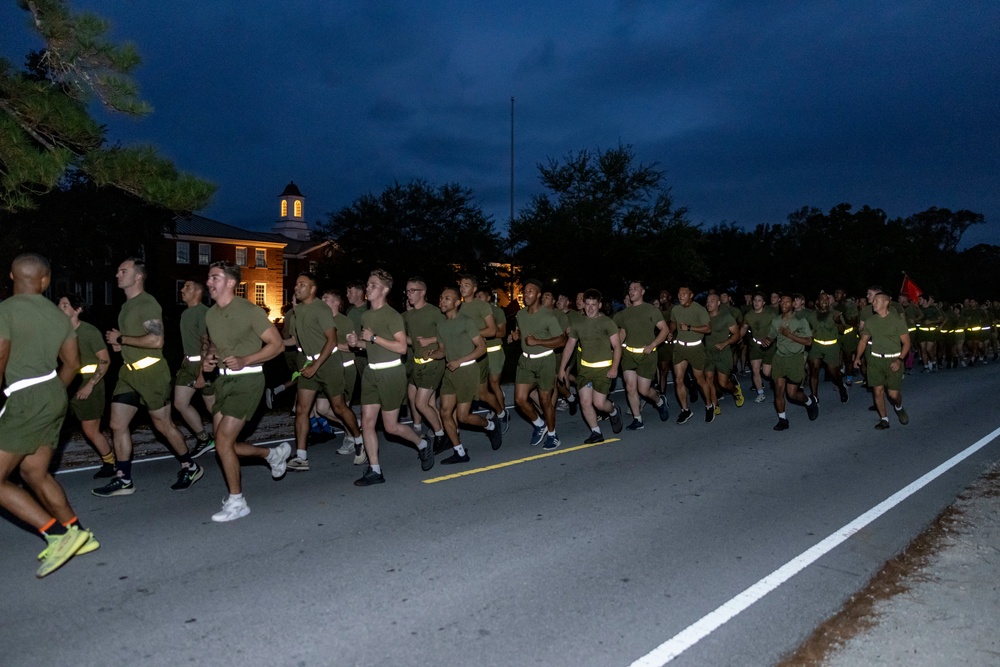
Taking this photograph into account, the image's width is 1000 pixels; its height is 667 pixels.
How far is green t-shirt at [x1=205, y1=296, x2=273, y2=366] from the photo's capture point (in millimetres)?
6285

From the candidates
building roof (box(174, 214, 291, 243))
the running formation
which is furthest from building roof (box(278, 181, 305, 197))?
the running formation

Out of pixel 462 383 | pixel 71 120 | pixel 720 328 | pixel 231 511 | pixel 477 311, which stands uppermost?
pixel 71 120

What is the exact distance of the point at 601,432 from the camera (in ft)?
34.8

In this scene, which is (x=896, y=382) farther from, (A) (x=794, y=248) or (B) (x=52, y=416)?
(A) (x=794, y=248)

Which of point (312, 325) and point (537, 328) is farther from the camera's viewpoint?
point (537, 328)

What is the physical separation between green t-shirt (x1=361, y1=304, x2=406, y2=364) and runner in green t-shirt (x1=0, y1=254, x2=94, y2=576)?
2.80 m

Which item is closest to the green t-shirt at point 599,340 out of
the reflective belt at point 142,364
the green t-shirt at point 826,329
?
the reflective belt at point 142,364

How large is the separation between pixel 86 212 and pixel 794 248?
46832mm

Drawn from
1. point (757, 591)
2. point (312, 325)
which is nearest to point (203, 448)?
point (312, 325)

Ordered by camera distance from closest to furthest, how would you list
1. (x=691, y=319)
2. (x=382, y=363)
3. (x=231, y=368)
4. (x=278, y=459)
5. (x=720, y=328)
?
(x=231, y=368) → (x=278, y=459) → (x=382, y=363) → (x=691, y=319) → (x=720, y=328)

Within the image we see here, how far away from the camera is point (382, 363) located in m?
7.67

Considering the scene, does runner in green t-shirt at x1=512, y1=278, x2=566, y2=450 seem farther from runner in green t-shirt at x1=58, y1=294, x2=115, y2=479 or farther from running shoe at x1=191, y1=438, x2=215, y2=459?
runner in green t-shirt at x1=58, y1=294, x2=115, y2=479

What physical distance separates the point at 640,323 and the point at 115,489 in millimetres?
6852

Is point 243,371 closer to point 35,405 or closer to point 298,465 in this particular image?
point 35,405
